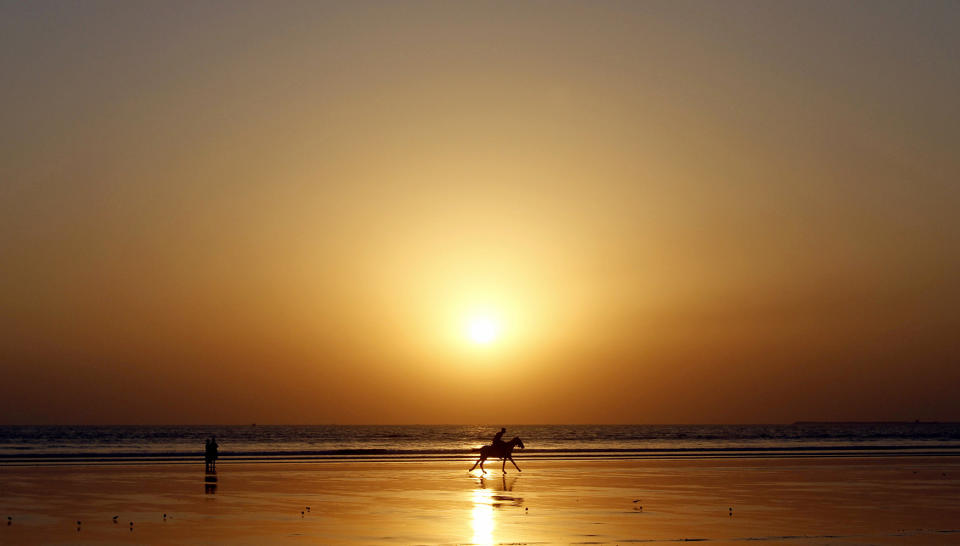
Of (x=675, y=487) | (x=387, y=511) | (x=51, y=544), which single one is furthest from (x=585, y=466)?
(x=51, y=544)

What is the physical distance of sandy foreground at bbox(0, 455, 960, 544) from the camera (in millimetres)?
22391

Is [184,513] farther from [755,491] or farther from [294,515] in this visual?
[755,491]

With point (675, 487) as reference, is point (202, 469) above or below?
above

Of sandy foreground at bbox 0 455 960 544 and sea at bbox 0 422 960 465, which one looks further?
sea at bbox 0 422 960 465

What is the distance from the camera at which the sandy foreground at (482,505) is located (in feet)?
73.5

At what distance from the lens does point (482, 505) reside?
28812mm

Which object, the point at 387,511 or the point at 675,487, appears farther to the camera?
the point at 675,487

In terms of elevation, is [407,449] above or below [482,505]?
above

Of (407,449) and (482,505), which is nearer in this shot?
(482,505)

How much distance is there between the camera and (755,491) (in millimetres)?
33844

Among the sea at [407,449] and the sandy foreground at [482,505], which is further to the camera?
the sea at [407,449]

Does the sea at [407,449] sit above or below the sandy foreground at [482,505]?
above

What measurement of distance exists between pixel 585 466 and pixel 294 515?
26.0 meters

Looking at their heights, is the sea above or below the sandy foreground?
above
